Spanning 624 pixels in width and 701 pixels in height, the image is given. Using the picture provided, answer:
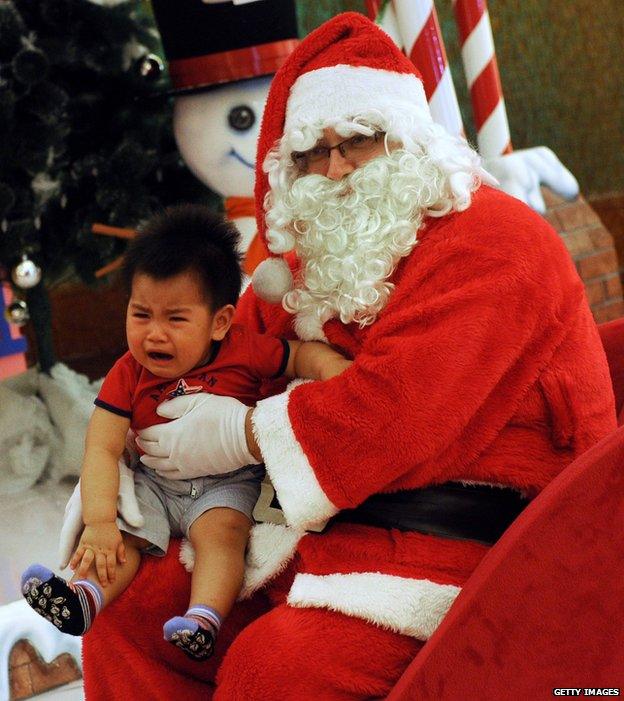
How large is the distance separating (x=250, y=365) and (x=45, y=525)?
1.52 meters

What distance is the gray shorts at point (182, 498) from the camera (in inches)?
52.7

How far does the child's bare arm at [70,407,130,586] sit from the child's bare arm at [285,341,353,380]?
26cm

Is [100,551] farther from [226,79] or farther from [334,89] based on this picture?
[226,79]

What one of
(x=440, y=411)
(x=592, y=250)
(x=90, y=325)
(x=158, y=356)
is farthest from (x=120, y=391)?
(x=90, y=325)

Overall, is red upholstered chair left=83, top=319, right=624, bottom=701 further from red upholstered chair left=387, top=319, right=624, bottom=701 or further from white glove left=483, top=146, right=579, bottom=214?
white glove left=483, top=146, right=579, bottom=214

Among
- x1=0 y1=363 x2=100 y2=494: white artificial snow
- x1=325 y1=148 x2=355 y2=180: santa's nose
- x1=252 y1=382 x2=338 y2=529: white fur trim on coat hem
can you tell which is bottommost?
x1=0 y1=363 x2=100 y2=494: white artificial snow

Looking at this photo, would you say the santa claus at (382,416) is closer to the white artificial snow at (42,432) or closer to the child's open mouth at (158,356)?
the child's open mouth at (158,356)

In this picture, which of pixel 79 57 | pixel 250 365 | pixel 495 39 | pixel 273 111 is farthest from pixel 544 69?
pixel 250 365

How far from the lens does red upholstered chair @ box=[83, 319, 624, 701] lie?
1013mm

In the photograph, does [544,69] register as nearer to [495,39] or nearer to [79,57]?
[495,39]

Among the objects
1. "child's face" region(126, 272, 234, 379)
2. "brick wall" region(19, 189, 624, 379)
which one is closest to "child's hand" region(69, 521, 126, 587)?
"child's face" region(126, 272, 234, 379)

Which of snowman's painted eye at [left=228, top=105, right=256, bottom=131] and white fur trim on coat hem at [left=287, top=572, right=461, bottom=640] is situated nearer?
white fur trim on coat hem at [left=287, top=572, right=461, bottom=640]

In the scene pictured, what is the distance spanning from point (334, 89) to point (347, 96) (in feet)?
0.08

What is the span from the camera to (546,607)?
3.38ft
